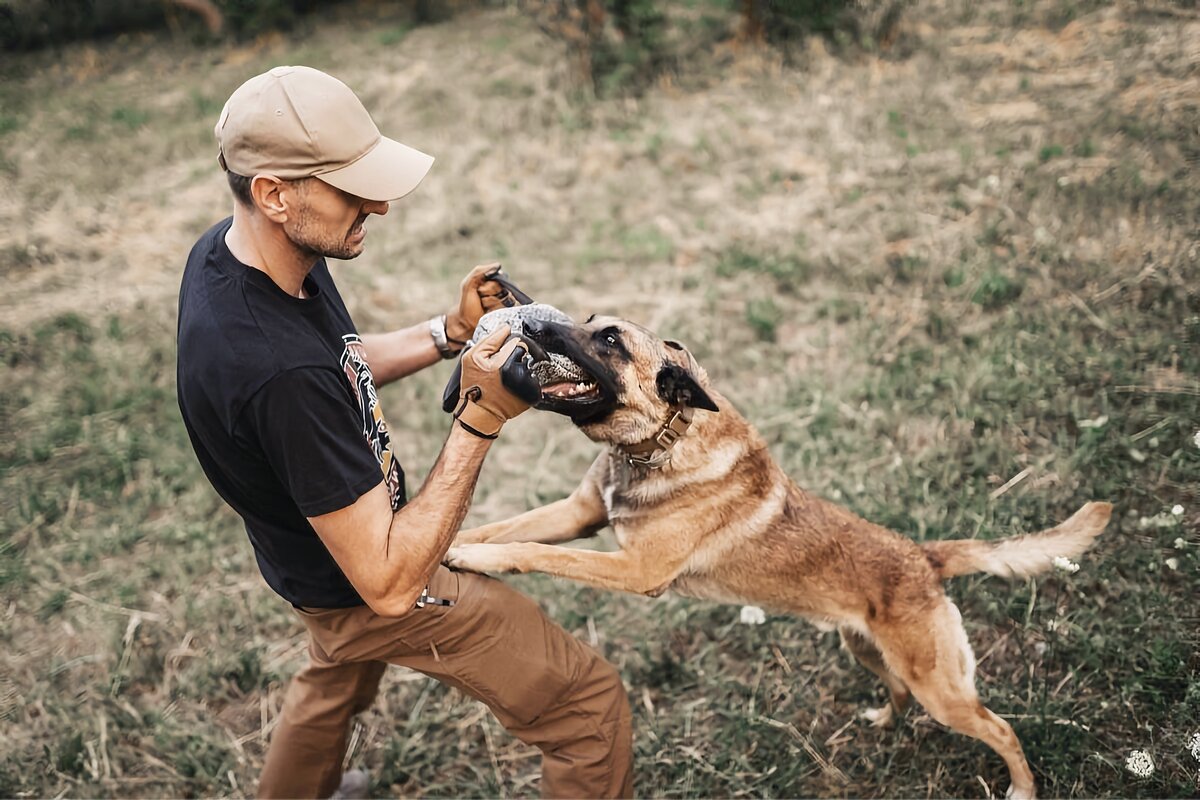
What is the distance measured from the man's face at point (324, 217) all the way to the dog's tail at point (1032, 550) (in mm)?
2374

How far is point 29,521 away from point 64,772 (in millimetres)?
1915

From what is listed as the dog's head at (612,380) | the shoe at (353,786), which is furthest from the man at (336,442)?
the shoe at (353,786)

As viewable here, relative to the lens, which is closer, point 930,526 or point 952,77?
point 930,526

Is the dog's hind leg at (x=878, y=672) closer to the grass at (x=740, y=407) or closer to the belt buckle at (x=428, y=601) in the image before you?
the grass at (x=740, y=407)

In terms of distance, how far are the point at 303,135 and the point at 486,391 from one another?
855 millimetres

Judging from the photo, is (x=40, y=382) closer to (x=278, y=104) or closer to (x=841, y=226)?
(x=278, y=104)

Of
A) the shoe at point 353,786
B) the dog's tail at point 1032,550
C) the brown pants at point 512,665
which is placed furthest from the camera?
the shoe at point 353,786

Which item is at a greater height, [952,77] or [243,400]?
[243,400]

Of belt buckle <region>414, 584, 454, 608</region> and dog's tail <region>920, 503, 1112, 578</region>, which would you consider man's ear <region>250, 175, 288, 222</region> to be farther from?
dog's tail <region>920, 503, 1112, 578</region>

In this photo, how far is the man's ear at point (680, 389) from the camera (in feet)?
9.52

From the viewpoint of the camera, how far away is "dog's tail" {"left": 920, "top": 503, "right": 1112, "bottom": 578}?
3.11m

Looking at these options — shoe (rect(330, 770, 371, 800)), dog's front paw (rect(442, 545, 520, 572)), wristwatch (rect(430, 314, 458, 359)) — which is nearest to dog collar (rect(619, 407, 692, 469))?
dog's front paw (rect(442, 545, 520, 572))

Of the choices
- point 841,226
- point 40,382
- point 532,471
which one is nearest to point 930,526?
point 532,471

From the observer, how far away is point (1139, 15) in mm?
7906
